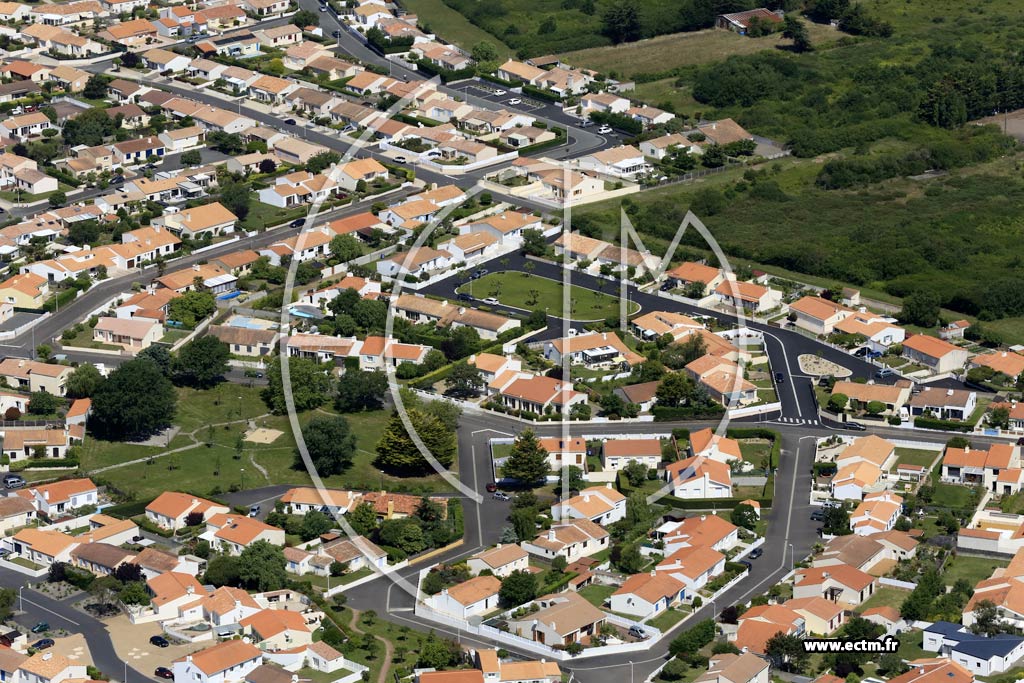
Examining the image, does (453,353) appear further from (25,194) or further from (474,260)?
(25,194)

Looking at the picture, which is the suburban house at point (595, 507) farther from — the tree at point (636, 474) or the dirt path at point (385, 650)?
the dirt path at point (385, 650)

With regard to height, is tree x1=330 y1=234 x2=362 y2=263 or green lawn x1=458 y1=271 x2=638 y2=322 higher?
tree x1=330 y1=234 x2=362 y2=263

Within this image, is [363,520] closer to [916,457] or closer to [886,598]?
[886,598]

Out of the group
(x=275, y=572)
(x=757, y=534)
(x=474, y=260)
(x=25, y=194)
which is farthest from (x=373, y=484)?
(x=25, y=194)

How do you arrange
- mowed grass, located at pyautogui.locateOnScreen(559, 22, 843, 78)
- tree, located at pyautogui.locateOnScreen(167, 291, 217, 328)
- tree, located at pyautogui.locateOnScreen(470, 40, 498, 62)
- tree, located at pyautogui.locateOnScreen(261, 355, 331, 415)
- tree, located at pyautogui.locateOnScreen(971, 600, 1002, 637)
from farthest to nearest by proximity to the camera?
mowed grass, located at pyautogui.locateOnScreen(559, 22, 843, 78) → tree, located at pyautogui.locateOnScreen(470, 40, 498, 62) → tree, located at pyautogui.locateOnScreen(167, 291, 217, 328) → tree, located at pyautogui.locateOnScreen(261, 355, 331, 415) → tree, located at pyautogui.locateOnScreen(971, 600, 1002, 637)

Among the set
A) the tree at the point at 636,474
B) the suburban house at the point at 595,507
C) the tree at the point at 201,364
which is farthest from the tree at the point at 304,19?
the suburban house at the point at 595,507

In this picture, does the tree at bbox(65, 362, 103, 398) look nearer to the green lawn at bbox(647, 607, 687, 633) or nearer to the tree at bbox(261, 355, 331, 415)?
the tree at bbox(261, 355, 331, 415)

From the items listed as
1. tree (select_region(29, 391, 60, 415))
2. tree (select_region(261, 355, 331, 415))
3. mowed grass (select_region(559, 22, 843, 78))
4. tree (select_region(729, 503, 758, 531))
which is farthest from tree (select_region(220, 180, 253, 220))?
tree (select_region(729, 503, 758, 531))

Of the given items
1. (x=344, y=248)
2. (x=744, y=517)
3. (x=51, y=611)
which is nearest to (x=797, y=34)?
(x=344, y=248)
